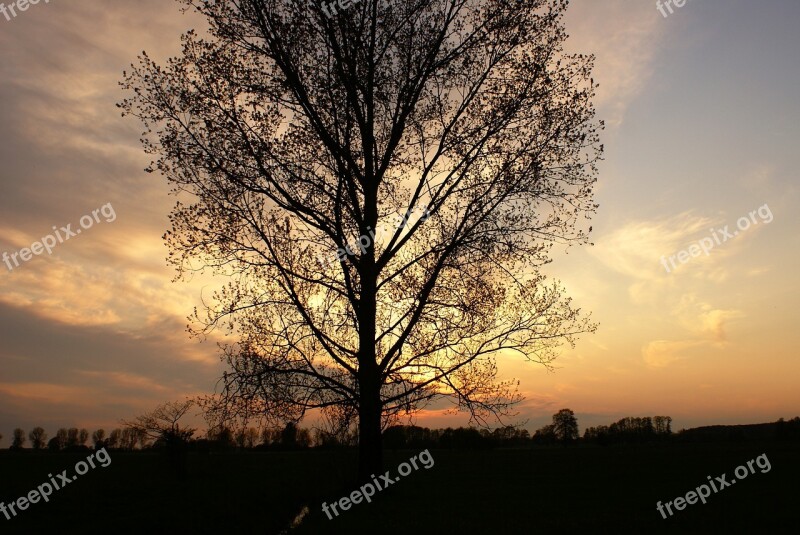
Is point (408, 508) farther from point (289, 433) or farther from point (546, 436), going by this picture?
point (546, 436)

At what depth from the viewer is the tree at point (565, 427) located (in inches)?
6639

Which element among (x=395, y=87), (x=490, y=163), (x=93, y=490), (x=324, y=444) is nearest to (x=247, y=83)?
(x=395, y=87)

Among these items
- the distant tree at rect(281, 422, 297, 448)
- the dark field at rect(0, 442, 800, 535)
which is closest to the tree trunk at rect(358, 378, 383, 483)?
the dark field at rect(0, 442, 800, 535)

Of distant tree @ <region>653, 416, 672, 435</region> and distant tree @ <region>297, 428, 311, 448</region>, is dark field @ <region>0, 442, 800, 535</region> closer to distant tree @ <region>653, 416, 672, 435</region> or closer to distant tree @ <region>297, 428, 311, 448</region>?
distant tree @ <region>297, 428, 311, 448</region>

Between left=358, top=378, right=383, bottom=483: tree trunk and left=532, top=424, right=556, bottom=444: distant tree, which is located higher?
left=532, top=424, right=556, bottom=444: distant tree

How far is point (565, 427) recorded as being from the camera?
16962cm

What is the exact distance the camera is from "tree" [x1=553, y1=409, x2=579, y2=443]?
168625mm

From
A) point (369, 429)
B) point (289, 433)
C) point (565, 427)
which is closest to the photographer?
point (289, 433)

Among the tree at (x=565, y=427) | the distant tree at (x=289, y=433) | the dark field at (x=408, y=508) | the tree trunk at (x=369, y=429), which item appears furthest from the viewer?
the tree at (x=565, y=427)

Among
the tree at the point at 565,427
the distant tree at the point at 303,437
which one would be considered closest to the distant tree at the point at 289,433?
the distant tree at the point at 303,437

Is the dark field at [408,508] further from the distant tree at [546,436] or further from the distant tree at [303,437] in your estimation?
the distant tree at [546,436]

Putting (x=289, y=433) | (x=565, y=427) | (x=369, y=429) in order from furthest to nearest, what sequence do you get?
(x=565, y=427) < (x=369, y=429) < (x=289, y=433)

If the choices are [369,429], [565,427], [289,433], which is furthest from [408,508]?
[565,427]

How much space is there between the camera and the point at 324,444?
71.3 feet
